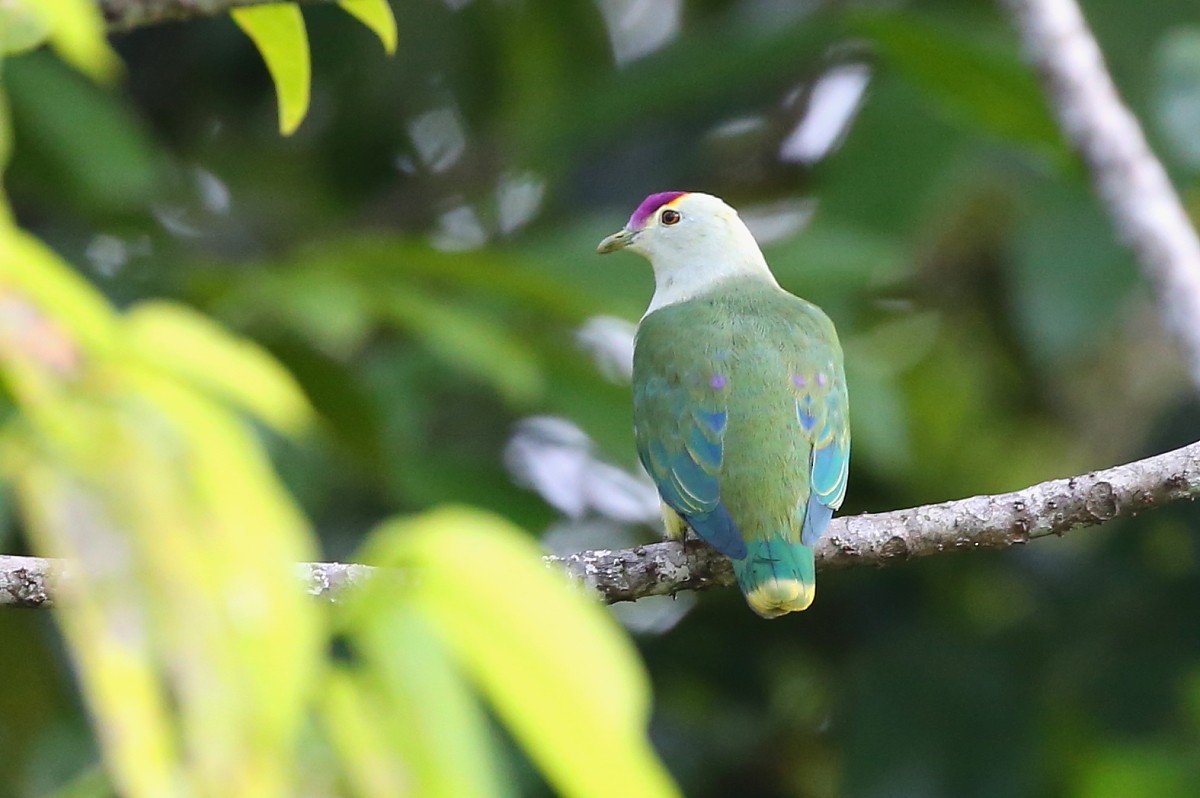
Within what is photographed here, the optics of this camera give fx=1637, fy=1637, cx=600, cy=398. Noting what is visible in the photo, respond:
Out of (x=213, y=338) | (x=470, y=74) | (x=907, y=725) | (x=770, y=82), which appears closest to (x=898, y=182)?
(x=770, y=82)

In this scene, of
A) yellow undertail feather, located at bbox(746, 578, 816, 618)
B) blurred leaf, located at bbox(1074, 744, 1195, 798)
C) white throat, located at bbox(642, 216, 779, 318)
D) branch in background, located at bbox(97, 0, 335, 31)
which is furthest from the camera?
white throat, located at bbox(642, 216, 779, 318)

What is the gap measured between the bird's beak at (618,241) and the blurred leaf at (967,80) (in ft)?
3.11

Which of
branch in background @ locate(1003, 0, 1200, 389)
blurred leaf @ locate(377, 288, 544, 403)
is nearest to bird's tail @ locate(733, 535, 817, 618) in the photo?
branch in background @ locate(1003, 0, 1200, 389)

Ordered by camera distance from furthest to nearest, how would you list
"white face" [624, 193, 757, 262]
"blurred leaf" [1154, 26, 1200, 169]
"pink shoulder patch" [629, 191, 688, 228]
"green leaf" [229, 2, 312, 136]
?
"pink shoulder patch" [629, 191, 688, 228], "white face" [624, 193, 757, 262], "blurred leaf" [1154, 26, 1200, 169], "green leaf" [229, 2, 312, 136]

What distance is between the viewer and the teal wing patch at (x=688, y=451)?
3.57 meters

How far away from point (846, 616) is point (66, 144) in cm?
307

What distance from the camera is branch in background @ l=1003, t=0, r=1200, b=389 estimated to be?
3672mm

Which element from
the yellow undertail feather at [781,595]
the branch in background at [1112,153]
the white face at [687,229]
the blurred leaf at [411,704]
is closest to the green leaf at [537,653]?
the blurred leaf at [411,704]

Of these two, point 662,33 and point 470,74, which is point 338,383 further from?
point 662,33

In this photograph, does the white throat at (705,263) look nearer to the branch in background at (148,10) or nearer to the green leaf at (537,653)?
the branch in background at (148,10)

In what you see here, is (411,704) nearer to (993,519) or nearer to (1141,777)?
(993,519)

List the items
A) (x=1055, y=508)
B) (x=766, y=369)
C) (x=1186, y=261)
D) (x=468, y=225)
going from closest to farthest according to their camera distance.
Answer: (x=1055, y=508), (x=1186, y=261), (x=766, y=369), (x=468, y=225)

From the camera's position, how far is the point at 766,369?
3959 millimetres

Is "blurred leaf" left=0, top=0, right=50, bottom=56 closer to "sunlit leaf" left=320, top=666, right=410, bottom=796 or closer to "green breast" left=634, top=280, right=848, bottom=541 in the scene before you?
"sunlit leaf" left=320, top=666, right=410, bottom=796
